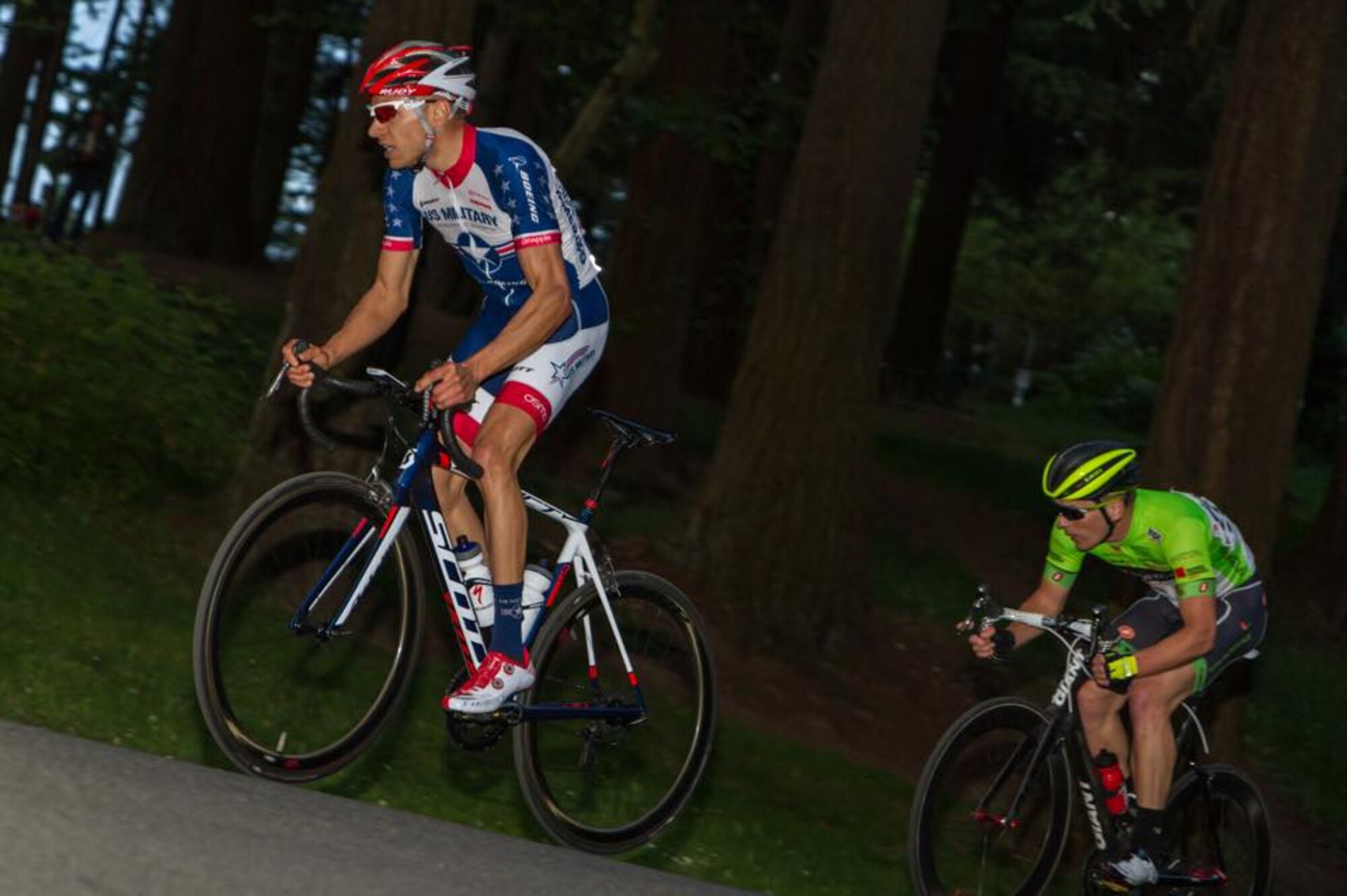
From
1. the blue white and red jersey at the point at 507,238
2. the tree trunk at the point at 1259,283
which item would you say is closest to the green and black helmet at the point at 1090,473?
the blue white and red jersey at the point at 507,238

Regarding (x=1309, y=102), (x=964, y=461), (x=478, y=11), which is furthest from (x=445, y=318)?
(x=1309, y=102)

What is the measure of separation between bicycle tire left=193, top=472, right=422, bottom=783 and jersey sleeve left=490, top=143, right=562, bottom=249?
891 mm

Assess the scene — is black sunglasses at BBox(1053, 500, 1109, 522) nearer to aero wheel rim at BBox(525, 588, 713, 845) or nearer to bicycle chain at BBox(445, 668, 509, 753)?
aero wheel rim at BBox(525, 588, 713, 845)

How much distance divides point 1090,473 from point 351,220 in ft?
15.0

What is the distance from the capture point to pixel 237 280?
22000mm

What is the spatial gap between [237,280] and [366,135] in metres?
12.2

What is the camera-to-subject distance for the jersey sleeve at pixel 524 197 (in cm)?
601

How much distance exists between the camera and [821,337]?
12734 mm

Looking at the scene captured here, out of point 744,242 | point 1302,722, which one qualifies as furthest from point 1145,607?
point 744,242

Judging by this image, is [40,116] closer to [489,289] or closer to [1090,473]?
[489,289]

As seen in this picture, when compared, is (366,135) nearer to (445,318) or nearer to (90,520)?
(90,520)

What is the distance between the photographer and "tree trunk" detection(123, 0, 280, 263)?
22.6m

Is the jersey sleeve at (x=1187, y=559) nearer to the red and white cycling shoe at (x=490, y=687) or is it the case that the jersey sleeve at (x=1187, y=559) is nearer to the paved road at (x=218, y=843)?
the paved road at (x=218, y=843)

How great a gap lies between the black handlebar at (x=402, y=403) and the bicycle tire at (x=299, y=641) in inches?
9.8
